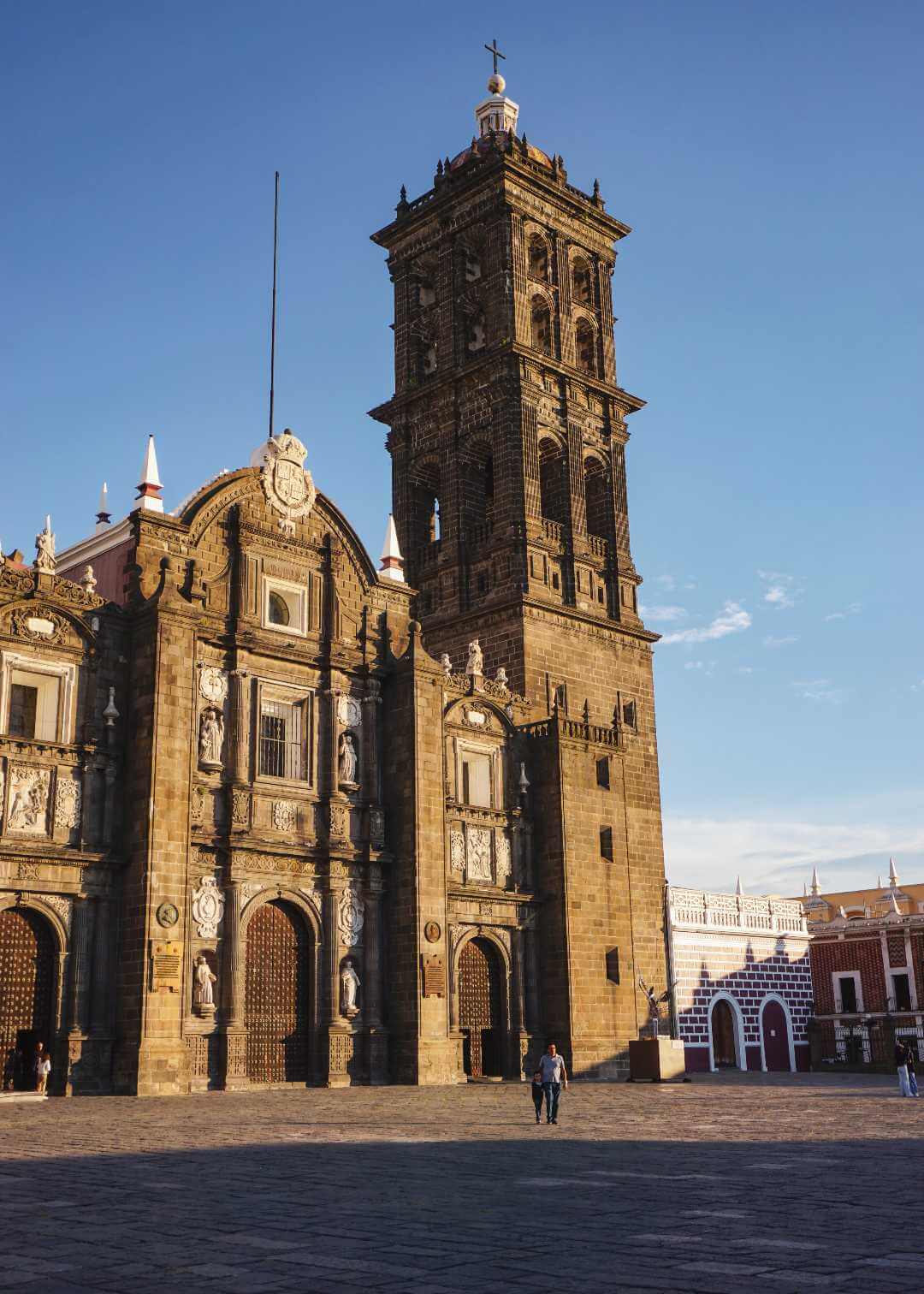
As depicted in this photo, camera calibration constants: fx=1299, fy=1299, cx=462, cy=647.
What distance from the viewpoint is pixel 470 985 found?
126 ft

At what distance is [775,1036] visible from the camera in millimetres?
54125

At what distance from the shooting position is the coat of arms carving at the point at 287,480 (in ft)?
121

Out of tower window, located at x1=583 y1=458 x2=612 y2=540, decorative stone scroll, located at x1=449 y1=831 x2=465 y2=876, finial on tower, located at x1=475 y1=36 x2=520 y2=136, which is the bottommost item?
decorative stone scroll, located at x1=449 y1=831 x2=465 y2=876

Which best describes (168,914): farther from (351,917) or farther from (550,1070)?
(550,1070)

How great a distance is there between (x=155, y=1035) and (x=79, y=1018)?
1.77 metres

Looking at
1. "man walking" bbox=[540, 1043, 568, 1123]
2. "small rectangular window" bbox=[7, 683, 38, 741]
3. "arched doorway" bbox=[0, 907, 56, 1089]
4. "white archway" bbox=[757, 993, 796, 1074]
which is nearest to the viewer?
"man walking" bbox=[540, 1043, 568, 1123]

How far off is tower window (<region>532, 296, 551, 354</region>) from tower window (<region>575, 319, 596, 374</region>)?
1853 millimetres

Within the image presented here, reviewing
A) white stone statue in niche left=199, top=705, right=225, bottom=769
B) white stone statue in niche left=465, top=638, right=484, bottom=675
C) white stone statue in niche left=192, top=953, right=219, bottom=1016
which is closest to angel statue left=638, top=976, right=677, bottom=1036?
white stone statue in niche left=465, top=638, right=484, bottom=675

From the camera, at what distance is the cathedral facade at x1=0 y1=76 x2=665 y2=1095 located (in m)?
30.2

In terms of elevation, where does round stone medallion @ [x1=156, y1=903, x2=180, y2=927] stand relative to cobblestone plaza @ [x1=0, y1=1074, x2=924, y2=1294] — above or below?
above

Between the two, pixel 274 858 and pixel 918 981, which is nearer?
pixel 274 858

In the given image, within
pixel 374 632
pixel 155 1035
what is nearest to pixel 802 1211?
pixel 155 1035

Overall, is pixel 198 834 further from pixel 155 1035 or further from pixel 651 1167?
pixel 651 1167

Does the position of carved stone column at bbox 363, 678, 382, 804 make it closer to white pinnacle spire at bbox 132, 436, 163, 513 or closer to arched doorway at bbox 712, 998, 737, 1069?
white pinnacle spire at bbox 132, 436, 163, 513
